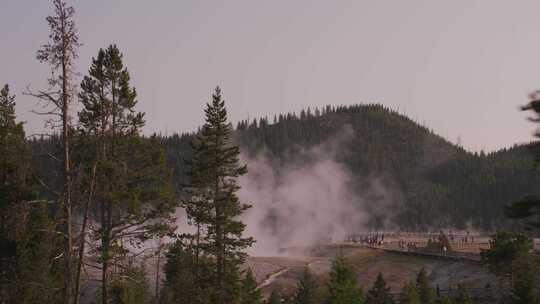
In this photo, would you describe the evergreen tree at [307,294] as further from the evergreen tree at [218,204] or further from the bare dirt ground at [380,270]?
the evergreen tree at [218,204]

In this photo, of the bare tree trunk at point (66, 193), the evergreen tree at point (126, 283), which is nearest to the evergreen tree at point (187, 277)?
the evergreen tree at point (126, 283)

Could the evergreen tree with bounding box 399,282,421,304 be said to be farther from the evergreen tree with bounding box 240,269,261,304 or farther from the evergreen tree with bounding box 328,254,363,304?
the evergreen tree with bounding box 240,269,261,304

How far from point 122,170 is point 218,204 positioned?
10.1 m

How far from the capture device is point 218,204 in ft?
100

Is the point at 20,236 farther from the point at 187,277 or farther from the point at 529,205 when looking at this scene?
the point at 187,277

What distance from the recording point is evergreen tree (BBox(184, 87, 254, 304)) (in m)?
30.5

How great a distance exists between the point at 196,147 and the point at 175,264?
26.3 metres

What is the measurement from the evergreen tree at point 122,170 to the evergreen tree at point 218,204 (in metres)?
6.48

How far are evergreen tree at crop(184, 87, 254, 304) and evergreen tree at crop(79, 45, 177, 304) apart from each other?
6480mm

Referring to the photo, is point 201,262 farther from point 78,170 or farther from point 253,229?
point 253,229

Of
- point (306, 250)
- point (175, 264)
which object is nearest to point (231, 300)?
point (175, 264)

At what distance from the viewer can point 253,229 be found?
151875mm

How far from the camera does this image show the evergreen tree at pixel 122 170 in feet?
70.6

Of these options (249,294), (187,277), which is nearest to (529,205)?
(249,294)
